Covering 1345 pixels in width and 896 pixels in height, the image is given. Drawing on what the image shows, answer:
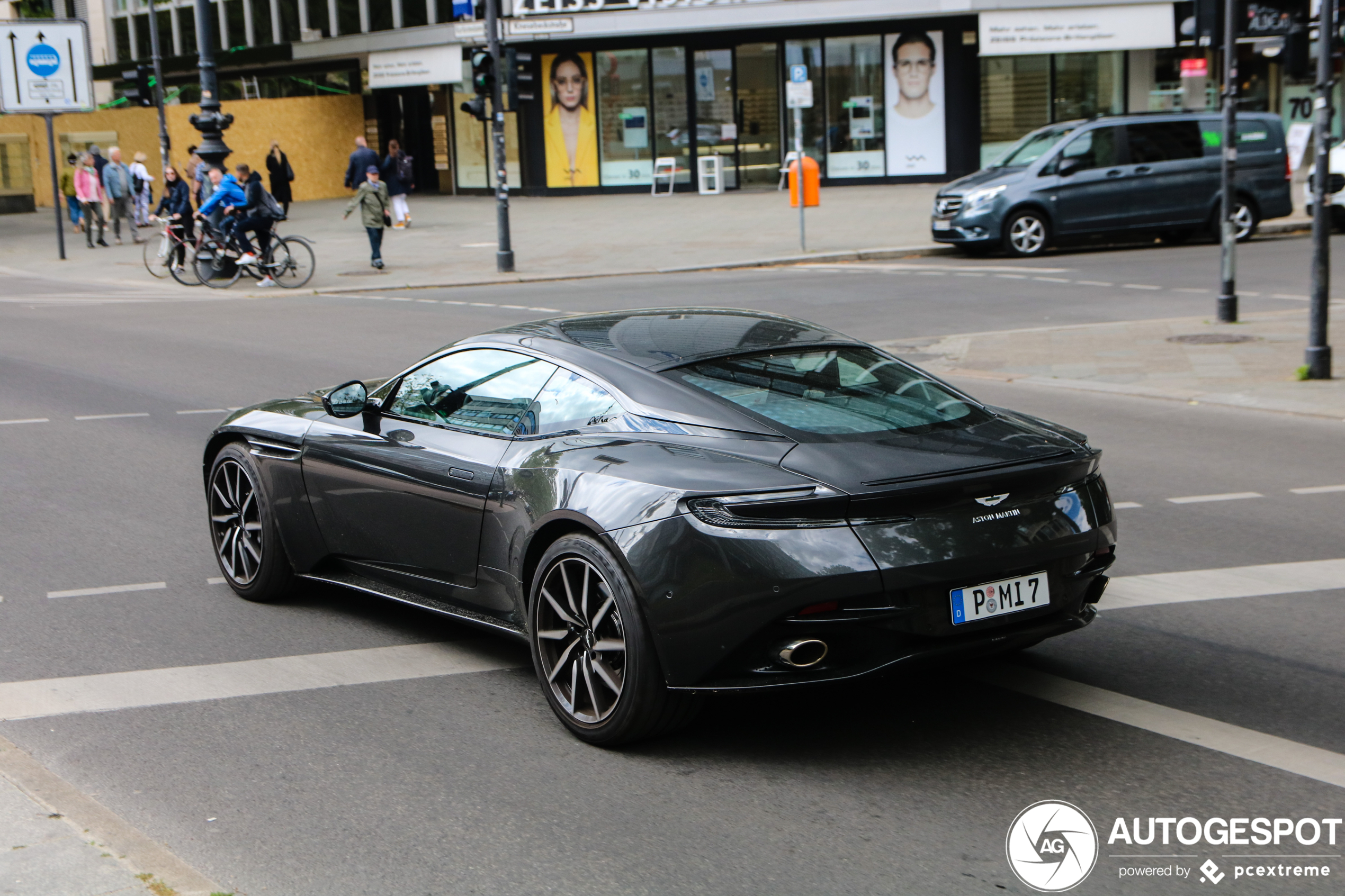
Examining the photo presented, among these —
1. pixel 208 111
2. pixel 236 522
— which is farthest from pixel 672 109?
pixel 236 522

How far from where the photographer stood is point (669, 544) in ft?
14.6

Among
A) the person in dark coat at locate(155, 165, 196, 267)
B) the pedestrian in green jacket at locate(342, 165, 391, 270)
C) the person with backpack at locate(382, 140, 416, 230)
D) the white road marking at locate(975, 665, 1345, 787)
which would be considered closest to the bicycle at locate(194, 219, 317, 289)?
the person in dark coat at locate(155, 165, 196, 267)

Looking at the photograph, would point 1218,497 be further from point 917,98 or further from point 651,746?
point 917,98

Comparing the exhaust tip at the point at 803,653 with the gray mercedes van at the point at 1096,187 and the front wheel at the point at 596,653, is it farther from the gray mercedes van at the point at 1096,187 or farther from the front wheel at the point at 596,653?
the gray mercedes van at the point at 1096,187

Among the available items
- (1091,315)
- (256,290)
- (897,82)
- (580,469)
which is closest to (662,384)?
(580,469)

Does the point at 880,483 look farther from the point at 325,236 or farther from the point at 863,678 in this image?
the point at 325,236

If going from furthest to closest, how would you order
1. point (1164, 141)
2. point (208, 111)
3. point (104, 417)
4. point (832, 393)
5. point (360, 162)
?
point (360, 162) < point (208, 111) < point (1164, 141) < point (104, 417) < point (832, 393)

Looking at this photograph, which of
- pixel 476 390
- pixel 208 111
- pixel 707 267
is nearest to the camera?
pixel 476 390

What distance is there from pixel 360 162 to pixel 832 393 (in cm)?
2636

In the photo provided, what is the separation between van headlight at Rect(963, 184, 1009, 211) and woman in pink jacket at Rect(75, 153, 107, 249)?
1863 centimetres

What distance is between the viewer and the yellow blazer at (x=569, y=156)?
128ft

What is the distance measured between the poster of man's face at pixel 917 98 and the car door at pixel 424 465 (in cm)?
3249

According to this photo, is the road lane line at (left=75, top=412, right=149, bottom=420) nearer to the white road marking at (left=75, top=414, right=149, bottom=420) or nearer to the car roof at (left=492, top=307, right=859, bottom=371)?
the white road marking at (left=75, top=414, right=149, bottom=420)

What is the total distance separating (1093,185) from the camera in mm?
23531
